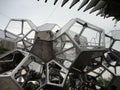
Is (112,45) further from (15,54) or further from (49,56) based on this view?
(15,54)

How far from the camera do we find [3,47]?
498 inches

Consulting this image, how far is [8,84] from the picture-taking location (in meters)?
7.15

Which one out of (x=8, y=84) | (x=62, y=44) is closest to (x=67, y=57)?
(x=62, y=44)

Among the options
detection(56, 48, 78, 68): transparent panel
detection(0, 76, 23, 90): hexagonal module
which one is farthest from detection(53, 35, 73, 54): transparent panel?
detection(0, 76, 23, 90): hexagonal module

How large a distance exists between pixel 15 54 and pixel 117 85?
4.74 m

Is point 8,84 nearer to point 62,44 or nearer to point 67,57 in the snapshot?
point 67,57

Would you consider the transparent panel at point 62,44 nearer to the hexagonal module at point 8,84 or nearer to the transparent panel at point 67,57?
the transparent panel at point 67,57

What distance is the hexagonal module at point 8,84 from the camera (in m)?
7.00

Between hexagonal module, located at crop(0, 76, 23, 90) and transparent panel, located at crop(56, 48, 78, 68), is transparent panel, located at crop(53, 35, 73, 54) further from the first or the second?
hexagonal module, located at crop(0, 76, 23, 90)

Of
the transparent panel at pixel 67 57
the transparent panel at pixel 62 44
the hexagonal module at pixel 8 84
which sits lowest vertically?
the hexagonal module at pixel 8 84

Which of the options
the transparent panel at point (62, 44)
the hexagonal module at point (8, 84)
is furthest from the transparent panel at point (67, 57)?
the hexagonal module at point (8, 84)

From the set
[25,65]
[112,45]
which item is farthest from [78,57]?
[112,45]

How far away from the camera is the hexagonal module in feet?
23.0

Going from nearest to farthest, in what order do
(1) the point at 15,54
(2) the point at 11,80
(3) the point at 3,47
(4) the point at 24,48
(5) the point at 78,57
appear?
(2) the point at 11,80 < (5) the point at 78,57 < (1) the point at 15,54 < (4) the point at 24,48 < (3) the point at 3,47
